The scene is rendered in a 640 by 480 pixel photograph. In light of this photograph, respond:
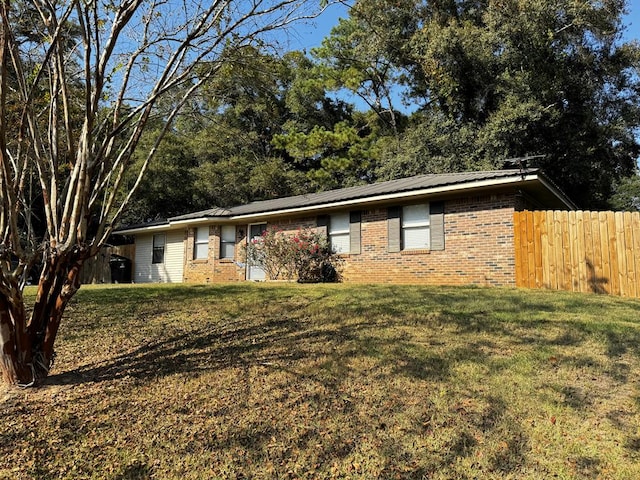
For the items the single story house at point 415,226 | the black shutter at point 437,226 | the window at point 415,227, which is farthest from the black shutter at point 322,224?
the black shutter at point 437,226

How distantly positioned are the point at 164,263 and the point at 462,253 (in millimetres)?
13551

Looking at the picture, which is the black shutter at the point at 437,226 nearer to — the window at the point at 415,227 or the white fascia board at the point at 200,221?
the window at the point at 415,227

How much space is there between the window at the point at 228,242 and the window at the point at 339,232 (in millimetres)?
4711

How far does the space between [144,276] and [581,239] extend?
17506 millimetres

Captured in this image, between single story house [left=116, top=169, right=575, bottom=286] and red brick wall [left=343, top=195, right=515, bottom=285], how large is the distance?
2cm

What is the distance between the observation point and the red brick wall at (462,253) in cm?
1058

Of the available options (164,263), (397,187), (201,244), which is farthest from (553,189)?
(164,263)

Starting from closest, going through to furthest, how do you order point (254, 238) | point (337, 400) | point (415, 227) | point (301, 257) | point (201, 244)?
point (337, 400) → point (415, 227) → point (301, 257) → point (254, 238) → point (201, 244)

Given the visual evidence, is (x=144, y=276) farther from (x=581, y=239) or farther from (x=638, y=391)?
(x=638, y=391)

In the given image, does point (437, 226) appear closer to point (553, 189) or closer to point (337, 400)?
point (553, 189)

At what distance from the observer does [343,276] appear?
536 inches

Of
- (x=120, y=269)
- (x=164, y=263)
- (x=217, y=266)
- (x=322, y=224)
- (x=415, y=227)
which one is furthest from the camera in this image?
(x=120, y=269)

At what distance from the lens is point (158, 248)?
20.2 metres

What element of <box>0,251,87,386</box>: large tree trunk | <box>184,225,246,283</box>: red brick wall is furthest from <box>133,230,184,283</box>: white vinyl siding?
<box>0,251,87,386</box>: large tree trunk
